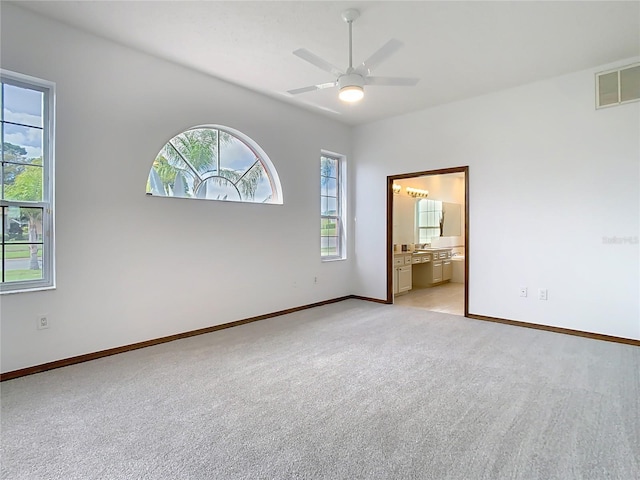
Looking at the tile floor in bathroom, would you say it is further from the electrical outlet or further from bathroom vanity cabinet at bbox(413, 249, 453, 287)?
the electrical outlet

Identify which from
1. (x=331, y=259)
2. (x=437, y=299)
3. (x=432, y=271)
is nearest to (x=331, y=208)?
(x=331, y=259)

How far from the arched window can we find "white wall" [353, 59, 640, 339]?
2330 mm

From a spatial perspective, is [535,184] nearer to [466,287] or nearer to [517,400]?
[466,287]

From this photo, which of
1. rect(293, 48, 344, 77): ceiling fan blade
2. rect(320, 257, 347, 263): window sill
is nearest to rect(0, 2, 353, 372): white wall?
rect(320, 257, 347, 263): window sill

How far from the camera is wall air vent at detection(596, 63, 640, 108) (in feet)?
11.8

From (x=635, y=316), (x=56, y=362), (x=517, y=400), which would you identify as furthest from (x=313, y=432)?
(x=635, y=316)

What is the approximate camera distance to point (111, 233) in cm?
333

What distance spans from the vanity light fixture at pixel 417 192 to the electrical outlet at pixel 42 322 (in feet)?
20.6

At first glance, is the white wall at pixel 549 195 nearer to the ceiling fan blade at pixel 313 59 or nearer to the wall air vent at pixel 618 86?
the wall air vent at pixel 618 86

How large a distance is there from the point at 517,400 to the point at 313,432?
1452mm

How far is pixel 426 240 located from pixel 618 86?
468cm

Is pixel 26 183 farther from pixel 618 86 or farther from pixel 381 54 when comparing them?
pixel 618 86

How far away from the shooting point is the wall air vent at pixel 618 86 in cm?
359

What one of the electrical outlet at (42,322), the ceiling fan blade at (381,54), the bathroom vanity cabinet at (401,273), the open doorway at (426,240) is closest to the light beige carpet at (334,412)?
the electrical outlet at (42,322)
